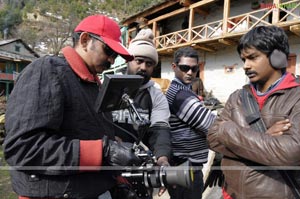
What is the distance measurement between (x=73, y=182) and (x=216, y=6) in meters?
15.7

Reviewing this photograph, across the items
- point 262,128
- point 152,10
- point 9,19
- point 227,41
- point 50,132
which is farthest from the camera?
point 9,19

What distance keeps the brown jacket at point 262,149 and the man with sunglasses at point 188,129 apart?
0.56 metres

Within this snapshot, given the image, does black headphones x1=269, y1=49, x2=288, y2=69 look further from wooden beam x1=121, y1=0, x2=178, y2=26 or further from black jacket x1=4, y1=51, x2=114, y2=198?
wooden beam x1=121, y1=0, x2=178, y2=26

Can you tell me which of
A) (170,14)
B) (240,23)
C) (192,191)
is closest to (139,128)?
(192,191)

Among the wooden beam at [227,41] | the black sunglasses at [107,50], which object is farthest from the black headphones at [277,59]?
the wooden beam at [227,41]

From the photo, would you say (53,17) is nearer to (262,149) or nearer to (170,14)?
(170,14)

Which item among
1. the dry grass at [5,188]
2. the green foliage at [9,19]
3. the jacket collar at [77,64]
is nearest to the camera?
the jacket collar at [77,64]

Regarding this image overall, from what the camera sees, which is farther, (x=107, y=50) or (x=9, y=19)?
(x=9, y=19)

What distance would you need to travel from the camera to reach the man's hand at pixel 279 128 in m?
1.43

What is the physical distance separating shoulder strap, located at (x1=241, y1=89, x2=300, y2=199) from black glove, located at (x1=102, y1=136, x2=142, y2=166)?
2.34 ft

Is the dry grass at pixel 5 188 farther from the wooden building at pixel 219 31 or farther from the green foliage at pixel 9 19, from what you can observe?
the green foliage at pixel 9 19

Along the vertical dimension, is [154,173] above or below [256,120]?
below

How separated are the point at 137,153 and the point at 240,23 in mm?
11640

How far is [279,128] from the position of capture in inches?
56.9
